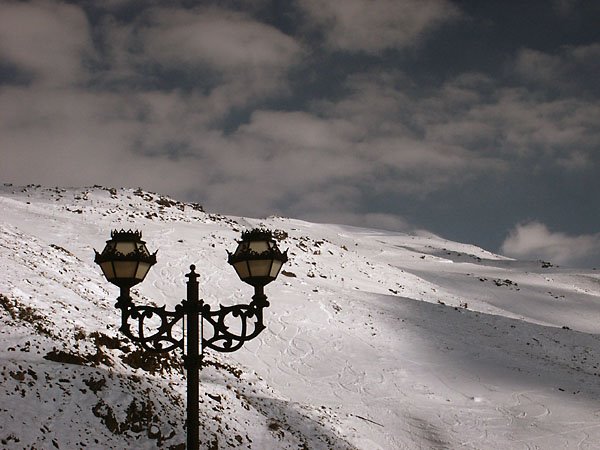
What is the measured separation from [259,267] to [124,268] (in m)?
1.56

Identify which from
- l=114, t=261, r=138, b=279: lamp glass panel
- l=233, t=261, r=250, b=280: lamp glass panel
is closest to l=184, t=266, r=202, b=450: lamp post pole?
l=233, t=261, r=250, b=280: lamp glass panel

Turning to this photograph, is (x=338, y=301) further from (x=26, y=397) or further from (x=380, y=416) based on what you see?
(x=26, y=397)

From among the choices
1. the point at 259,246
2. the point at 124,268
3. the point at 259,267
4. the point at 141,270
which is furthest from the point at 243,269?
the point at 124,268

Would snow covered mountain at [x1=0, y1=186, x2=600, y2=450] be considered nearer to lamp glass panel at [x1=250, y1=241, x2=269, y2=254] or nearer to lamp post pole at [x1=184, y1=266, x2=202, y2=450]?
lamp post pole at [x1=184, y1=266, x2=202, y2=450]

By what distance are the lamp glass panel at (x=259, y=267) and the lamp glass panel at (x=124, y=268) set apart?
134 cm

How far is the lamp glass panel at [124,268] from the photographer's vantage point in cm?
695

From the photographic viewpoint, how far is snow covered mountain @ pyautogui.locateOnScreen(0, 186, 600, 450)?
11867 millimetres

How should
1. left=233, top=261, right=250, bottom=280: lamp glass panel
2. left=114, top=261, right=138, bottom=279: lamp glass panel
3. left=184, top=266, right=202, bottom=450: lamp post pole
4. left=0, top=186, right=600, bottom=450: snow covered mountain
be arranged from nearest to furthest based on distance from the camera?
left=184, top=266, right=202, bottom=450: lamp post pole → left=114, top=261, right=138, bottom=279: lamp glass panel → left=233, top=261, right=250, bottom=280: lamp glass panel → left=0, top=186, right=600, bottom=450: snow covered mountain

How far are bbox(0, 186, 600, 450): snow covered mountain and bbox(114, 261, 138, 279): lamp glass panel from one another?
4.22 metres

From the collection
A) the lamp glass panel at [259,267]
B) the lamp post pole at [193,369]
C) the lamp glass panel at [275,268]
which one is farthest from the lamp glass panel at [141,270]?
the lamp glass panel at [275,268]

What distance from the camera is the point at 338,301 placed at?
101 ft

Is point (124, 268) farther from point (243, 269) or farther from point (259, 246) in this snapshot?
point (259, 246)

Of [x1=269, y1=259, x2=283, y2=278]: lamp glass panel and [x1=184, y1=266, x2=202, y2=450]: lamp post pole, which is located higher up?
[x1=269, y1=259, x2=283, y2=278]: lamp glass panel

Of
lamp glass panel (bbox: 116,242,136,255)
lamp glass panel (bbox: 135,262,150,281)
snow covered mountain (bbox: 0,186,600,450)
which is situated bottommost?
snow covered mountain (bbox: 0,186,600,450)
